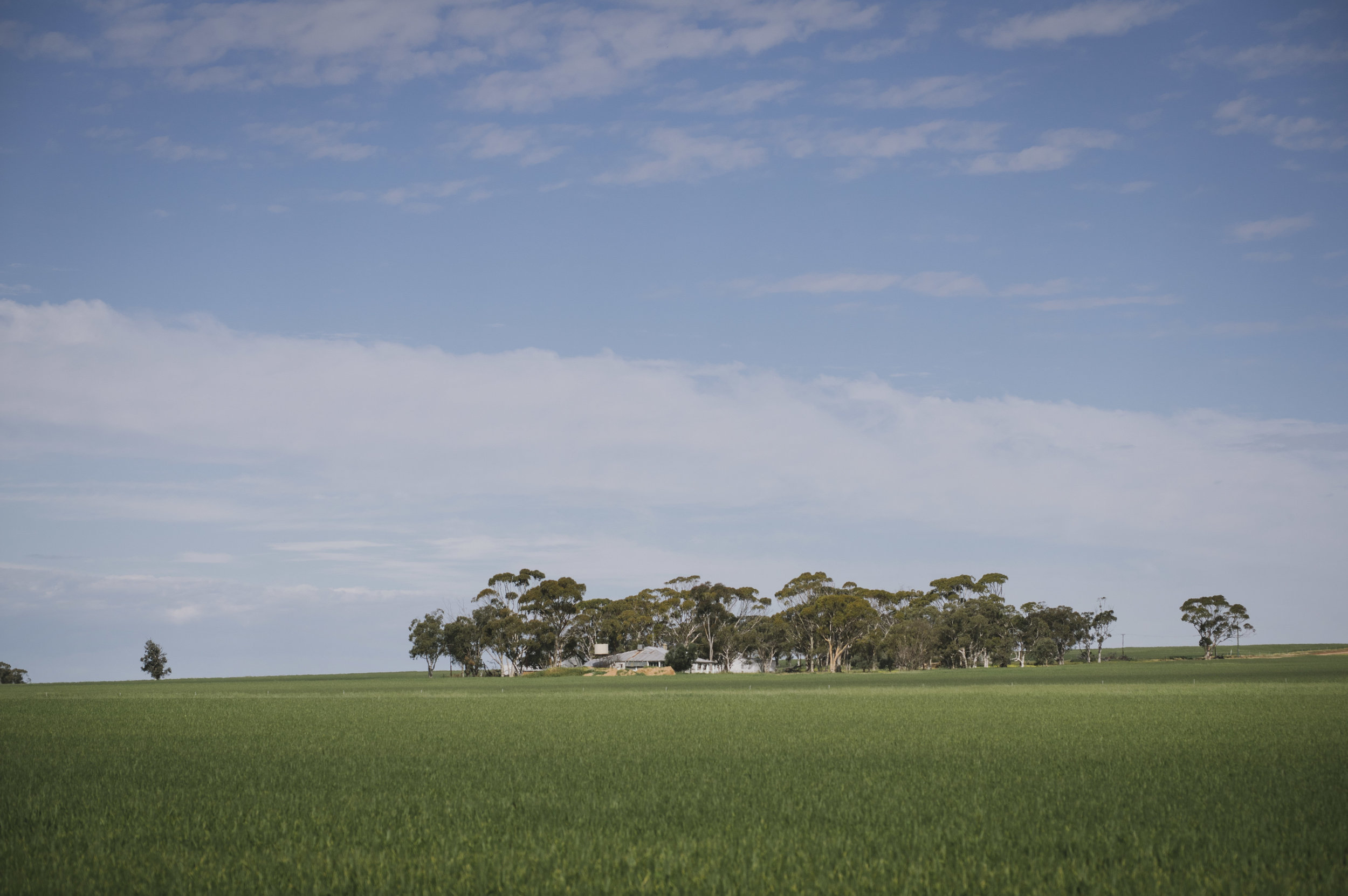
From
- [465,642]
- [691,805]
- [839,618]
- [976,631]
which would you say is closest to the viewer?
[691,805]

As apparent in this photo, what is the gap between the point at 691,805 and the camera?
13867mm

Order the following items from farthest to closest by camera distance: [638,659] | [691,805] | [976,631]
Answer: [638,659], [976,631], [691,805]

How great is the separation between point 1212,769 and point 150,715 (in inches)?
1496

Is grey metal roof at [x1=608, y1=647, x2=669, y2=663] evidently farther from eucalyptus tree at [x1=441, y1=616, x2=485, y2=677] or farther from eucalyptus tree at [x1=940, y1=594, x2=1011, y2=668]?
eucalyptus tree at [x1=940, y1=594, x2=1011, y2=668]

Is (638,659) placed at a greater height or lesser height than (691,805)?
lesser

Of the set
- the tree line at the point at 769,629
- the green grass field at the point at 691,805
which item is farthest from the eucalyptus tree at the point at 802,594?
the green grass field at the point at 691,805

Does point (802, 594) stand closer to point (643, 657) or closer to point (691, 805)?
point (643, 657)

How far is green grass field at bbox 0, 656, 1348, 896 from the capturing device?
9.66 meters

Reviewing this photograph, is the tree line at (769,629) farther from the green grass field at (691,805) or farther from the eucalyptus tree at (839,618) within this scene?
the green grass field at (691,805)

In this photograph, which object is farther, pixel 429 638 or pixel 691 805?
pixel 429 638

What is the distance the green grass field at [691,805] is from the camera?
9.66m

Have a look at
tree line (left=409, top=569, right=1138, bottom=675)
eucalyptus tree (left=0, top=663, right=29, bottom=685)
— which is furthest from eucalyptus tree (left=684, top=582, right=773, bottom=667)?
eucalyptus tree (left=0, top=663, right=29, bottom=685)

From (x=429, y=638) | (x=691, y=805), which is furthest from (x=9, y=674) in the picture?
(x=691, y=805)

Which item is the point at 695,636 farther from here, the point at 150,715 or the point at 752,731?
the point at 752,731
